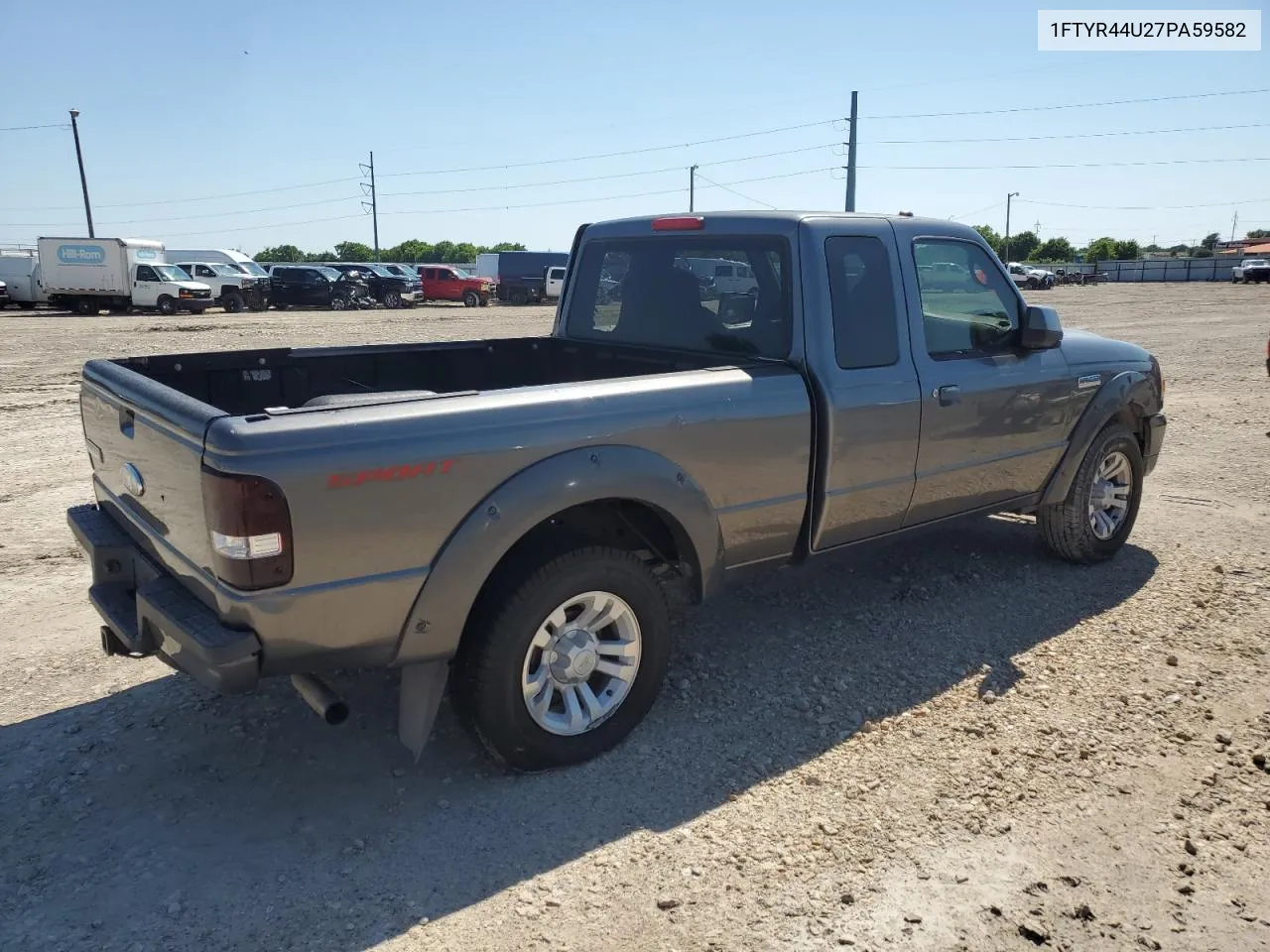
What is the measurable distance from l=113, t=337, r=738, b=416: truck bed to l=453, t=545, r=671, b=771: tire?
1189 millimetres

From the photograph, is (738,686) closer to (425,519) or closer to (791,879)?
(791,879)

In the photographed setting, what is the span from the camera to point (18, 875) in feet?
9.52

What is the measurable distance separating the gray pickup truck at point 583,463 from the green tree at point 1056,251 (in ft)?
333

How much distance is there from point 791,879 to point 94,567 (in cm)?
270

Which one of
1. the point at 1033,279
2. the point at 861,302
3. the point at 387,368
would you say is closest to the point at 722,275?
the point at 861,302

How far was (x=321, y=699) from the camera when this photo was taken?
2.95 meters

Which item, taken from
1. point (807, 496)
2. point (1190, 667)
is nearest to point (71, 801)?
point (807, 496)

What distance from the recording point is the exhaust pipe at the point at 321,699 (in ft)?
9.50

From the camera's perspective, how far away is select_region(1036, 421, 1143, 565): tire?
17.8 ft

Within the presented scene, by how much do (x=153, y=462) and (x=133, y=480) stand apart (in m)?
0.30

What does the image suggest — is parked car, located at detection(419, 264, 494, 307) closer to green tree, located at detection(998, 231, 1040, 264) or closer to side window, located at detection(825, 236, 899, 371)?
side window, located at detection(825, 236, 899, 371)

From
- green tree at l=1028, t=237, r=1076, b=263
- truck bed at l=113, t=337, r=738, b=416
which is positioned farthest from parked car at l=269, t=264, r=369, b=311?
green tree at l=1028, t=237, r=1076, b=263

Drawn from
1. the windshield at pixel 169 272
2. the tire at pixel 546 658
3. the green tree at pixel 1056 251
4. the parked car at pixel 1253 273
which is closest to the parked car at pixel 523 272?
the windshield at pixel 169 272

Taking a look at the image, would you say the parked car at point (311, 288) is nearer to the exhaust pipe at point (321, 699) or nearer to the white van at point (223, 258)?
the white van at point (223, 258)
